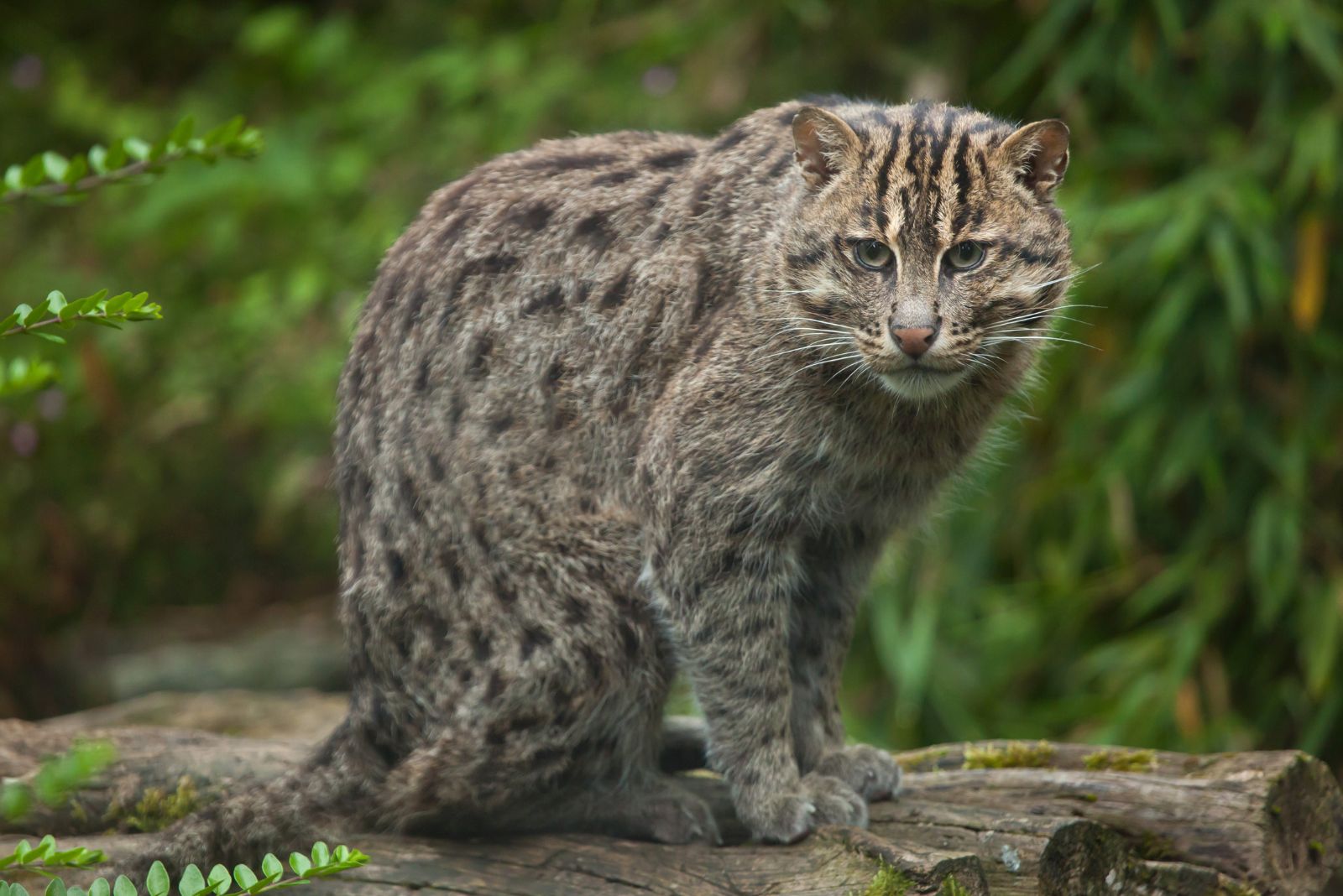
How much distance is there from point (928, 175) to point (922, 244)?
210mm

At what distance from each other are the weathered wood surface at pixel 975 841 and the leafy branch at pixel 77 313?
73.6 inches

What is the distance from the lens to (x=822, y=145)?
437cm

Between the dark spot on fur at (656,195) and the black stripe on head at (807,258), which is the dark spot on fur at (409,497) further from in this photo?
the black stripe on head at (807,258)

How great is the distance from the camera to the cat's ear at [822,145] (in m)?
4.30

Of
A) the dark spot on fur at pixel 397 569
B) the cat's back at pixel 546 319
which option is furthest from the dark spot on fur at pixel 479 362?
the dark spot on fur at pixel 397 569

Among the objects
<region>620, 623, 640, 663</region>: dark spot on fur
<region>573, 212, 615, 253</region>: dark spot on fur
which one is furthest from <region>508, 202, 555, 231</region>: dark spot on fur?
<region>620, 623, 640, 663</region>: dark spot on fur

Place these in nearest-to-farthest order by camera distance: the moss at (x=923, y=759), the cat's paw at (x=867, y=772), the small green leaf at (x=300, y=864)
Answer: the small green leaf at (x=300, y=864) < the cat's paw at (x=867, y=772) < the moss at (x=923, y=759)

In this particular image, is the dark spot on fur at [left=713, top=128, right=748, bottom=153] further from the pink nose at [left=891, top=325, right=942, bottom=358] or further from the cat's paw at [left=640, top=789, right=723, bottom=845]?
the cat's paw at [left=640, top=789, right=723, bottom=845]

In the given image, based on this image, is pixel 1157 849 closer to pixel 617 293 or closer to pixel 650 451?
pixel 650 451

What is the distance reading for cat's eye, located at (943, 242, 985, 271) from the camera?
163 inches

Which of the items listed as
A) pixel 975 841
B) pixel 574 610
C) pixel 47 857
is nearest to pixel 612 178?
pixel 574 610

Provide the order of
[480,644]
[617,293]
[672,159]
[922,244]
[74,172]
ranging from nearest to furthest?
[74,172]
[922,244]
[480,644]
[617,293]
[672,159]

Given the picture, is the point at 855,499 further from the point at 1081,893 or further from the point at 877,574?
the point at 1081,893

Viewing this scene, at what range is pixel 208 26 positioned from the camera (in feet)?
35.3
